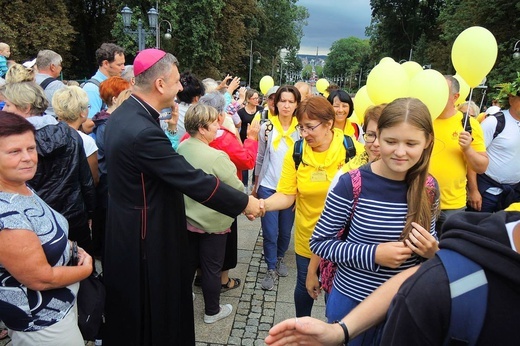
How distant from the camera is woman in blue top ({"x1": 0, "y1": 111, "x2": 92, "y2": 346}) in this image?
173cm

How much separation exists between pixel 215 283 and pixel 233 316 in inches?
16.5

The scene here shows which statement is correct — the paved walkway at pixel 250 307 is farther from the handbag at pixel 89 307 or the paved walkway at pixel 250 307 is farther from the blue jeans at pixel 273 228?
the handbag at pixel 89 307

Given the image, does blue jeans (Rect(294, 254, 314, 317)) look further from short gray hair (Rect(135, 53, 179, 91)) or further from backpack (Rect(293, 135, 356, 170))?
short gray hair (Rect(135, 53, 179, 91))

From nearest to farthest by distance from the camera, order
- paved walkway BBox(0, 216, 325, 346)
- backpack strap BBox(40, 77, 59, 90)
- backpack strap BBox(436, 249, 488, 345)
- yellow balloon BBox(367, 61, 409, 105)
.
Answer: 1. backpack strap BBox(436, 249, 488, 345)
2. yellow balloon BBox(367, 61, 409, 105)
3. paved walkway BBox(0, 216, 325, 346)
4. backpack strap BBox(40, 77, 59, 90)

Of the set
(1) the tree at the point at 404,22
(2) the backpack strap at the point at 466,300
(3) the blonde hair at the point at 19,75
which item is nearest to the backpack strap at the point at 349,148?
(2) the backpack strap at the point at 466,300

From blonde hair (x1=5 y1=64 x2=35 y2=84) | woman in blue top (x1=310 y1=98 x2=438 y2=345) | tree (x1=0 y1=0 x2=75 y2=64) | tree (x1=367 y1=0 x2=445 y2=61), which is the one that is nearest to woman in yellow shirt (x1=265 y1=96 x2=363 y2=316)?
woman in blue top (x1=310 y1=98 x2=438 y2=345)

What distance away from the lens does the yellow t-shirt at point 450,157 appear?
3305 mm

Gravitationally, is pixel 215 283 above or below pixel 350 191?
below

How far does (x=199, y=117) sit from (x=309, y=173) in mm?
994

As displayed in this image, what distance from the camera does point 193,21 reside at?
24.8 meters

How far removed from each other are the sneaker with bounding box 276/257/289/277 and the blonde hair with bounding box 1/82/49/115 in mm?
2902

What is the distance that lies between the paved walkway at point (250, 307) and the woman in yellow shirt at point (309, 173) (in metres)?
0.61

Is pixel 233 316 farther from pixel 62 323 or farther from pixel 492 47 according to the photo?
pixel 492 47

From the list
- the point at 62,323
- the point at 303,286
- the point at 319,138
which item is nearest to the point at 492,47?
the point at 319,138
